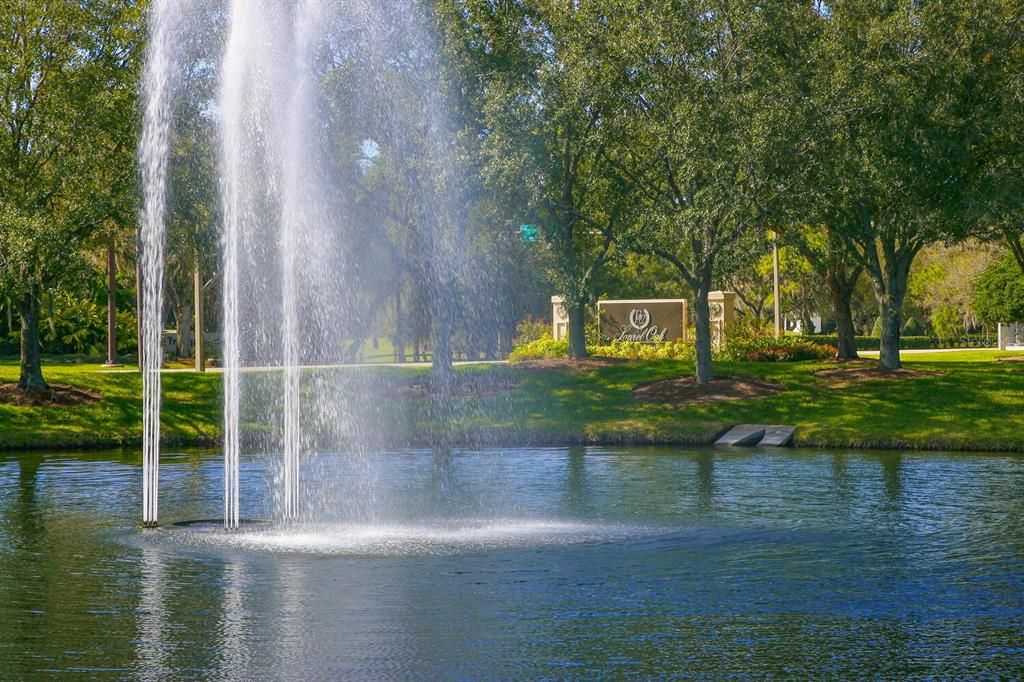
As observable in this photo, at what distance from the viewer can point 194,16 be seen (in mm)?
33656

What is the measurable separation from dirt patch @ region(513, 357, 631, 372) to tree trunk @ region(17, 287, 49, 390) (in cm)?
1325

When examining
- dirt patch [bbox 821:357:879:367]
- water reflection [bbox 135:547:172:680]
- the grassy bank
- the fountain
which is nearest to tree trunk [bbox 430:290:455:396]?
the fountain

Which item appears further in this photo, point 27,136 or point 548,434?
point 27,136

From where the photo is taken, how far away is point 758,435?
99.1 feet

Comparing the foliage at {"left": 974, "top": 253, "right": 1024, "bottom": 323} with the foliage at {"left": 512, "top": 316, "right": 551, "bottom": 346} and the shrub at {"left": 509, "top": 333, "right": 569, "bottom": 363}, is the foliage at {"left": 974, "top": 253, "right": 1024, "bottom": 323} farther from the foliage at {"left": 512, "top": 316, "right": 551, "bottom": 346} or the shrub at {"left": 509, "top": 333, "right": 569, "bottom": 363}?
the shrub at {"left": 509, "top": 333, "right": 569, "bottom": 363}

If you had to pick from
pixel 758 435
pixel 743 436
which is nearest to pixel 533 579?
pixel 743 436

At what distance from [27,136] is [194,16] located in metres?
5.74

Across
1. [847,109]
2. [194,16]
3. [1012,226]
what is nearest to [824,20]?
[847,109]

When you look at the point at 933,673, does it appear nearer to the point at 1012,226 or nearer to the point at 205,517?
the point at 205,517

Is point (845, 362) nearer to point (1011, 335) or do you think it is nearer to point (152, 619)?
point (152, 619)

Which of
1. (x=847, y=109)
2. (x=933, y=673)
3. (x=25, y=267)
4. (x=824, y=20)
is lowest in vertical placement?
(x=933, y=673)

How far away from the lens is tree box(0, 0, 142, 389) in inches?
1340

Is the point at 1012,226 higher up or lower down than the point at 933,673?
higher up

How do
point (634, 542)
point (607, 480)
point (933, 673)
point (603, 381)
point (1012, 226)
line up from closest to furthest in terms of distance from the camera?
1. point (933, 673)
2. point (634, 542)
3. point (607, 480)
4. point (1012, 226)
5. point (603, 381)
